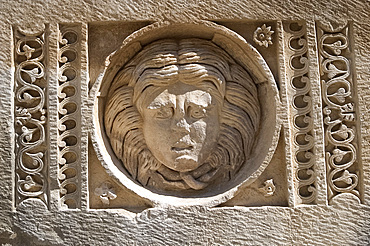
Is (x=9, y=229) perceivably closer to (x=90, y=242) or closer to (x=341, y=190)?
(x=90, y=242)

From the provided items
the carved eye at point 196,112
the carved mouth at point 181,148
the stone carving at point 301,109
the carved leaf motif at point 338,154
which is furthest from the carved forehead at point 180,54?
the carved leaf motif at point 338,154

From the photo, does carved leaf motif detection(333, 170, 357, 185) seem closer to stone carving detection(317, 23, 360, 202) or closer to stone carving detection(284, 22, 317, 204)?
stone carving detection(317, 23, 360, 202)

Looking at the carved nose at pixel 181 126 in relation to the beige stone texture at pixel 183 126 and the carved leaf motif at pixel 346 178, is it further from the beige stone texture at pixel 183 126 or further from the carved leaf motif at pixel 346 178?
the carved leaf motif at pixel 346 178

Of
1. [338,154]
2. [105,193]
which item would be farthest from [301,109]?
[105,193]

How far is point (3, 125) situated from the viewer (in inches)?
139

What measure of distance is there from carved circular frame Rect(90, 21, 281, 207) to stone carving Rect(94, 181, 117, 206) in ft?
0.23

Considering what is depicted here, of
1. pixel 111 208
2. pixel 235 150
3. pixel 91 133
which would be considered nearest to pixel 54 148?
pixel 91 133

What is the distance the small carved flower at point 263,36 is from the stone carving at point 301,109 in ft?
0.36

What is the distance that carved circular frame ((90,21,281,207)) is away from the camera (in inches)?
140

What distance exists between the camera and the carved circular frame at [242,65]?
356 cm

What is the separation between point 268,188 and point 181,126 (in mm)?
620

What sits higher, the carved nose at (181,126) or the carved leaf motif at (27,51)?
the carved leaf motif at (27,51)

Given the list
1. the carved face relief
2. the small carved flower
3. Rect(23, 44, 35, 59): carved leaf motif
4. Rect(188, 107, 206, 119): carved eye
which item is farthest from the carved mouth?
Rect(23, 44, 35, 59): carved leaf motif

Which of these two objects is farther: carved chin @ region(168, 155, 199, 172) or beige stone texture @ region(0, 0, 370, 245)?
carved chin @ region(168, 155, 199, 172)
